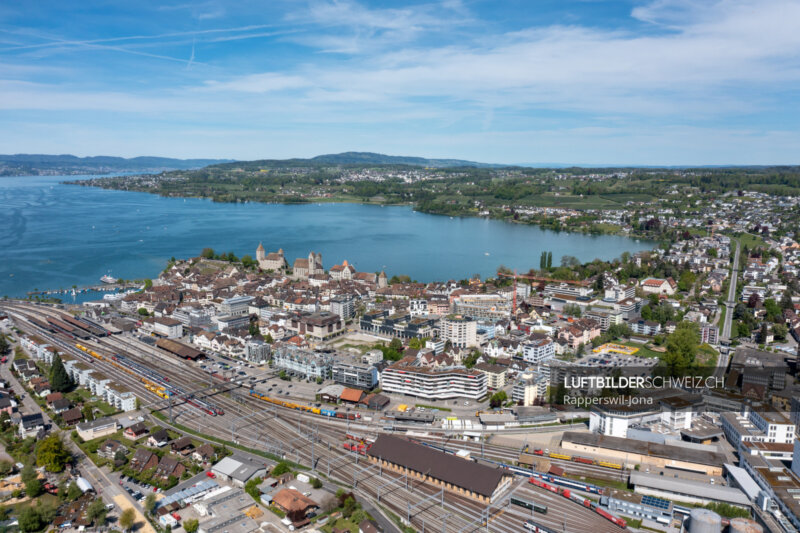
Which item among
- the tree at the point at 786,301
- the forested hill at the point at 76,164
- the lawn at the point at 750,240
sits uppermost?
the forested hill at the point at 76,164

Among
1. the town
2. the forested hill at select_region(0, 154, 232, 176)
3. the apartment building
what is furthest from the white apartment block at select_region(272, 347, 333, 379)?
the forested hill at select_region(0, 154, 232, 176)

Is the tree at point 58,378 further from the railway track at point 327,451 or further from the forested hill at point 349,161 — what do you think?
the forested hill at point 349,161

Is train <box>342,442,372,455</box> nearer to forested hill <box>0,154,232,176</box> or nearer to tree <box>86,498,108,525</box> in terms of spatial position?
tree <box>86,498,108,525</box>

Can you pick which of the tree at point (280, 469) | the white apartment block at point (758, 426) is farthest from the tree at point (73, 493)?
the white apartment block at point (758, 426)

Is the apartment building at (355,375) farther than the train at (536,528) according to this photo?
Yes

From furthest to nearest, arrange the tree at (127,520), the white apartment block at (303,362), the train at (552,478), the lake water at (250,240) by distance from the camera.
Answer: the lake water at (250,240)
the white apartment block at (303,362)
the train at (552,478)
the tree at (127,520)
